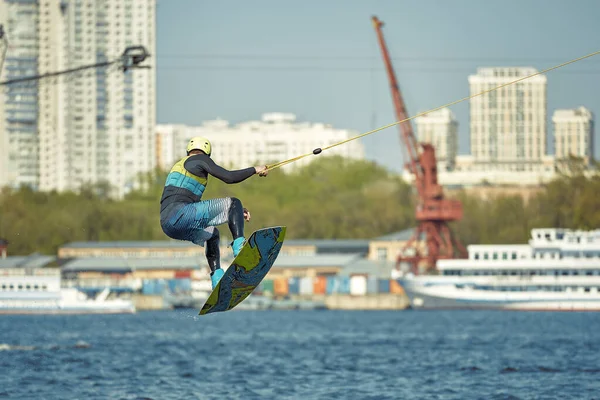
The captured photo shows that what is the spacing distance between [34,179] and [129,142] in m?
15.1

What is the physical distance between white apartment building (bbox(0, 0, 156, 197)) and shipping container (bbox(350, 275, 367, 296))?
241ft

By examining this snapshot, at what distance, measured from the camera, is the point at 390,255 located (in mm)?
123562

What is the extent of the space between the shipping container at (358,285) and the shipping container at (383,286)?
1.40 meters

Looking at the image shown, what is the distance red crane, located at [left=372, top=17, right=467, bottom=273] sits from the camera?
110125mm

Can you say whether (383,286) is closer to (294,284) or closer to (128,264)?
(294,284)

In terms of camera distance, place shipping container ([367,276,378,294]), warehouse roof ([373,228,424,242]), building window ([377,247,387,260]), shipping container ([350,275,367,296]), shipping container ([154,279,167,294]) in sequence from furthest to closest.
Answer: warehouse roof ([373,228,424,242]) → building window ([377,247,387,260]) → shipping container ([367,276,378,294]) → shipping container ([154,279,167,294]) → shipping container ([350,275,367,296])

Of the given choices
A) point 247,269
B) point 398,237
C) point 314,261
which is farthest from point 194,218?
point 398,237

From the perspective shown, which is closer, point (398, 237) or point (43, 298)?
point (43, 298)

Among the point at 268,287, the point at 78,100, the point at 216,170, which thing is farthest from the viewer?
the point at 78,100

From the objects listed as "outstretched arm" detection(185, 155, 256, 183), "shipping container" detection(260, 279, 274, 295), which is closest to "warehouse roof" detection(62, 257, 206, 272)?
"shipping container" detection(260, 279, 274, 295)

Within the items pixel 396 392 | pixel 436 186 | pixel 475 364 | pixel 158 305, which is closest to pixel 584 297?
pixel 436 186

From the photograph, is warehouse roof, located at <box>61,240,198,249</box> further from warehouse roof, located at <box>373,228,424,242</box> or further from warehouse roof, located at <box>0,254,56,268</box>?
warehouse roof, located at <box>373,228,424,242</box>

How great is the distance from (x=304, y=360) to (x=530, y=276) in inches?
2167

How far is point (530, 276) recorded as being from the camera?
101 m
